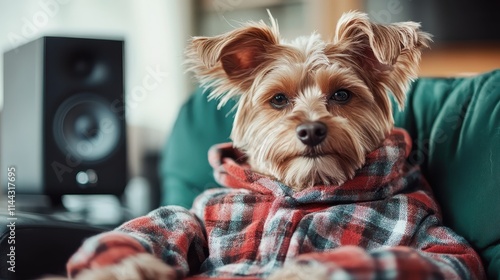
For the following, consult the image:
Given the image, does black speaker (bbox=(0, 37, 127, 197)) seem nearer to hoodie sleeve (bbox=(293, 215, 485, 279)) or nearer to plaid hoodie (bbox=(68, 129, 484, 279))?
plaid hoodie (bbox=(68, 129, 484, 279))

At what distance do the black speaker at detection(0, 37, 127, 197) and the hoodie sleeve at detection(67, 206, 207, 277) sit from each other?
0.72 m

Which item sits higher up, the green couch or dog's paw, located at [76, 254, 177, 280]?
the green couch

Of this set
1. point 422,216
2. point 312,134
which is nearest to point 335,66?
point 312,134

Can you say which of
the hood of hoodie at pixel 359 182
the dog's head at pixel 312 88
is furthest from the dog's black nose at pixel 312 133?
the hood of hoodie at pixel 359 182

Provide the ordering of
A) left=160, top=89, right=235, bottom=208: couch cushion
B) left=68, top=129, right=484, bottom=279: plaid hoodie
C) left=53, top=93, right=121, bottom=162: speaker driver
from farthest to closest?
left=53, top=93, right=121, bottom=162: speaker driver, left=160, top=89, right=235, bottom=208: couch cushion, left=68, top=129, right=484, bottom=279: plaid hoodie

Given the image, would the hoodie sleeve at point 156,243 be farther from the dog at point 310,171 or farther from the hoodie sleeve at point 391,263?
the hoodie sleeve at point 391,263

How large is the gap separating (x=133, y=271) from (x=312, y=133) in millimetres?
467

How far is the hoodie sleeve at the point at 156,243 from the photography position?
113 centimetres

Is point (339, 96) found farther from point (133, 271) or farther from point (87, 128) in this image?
point (87, 128)

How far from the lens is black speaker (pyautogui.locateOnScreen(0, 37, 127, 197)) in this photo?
2.03 meters

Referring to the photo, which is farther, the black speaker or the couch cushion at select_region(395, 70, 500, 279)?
the black speaker

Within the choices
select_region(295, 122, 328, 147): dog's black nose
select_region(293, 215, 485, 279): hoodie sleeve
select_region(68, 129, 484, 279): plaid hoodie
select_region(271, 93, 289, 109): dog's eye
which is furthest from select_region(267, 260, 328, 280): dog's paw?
select_region(271, 93, 289, 109): dog's eye

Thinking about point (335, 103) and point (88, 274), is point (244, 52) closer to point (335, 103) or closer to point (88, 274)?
point (335, 103)

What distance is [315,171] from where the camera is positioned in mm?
1369
